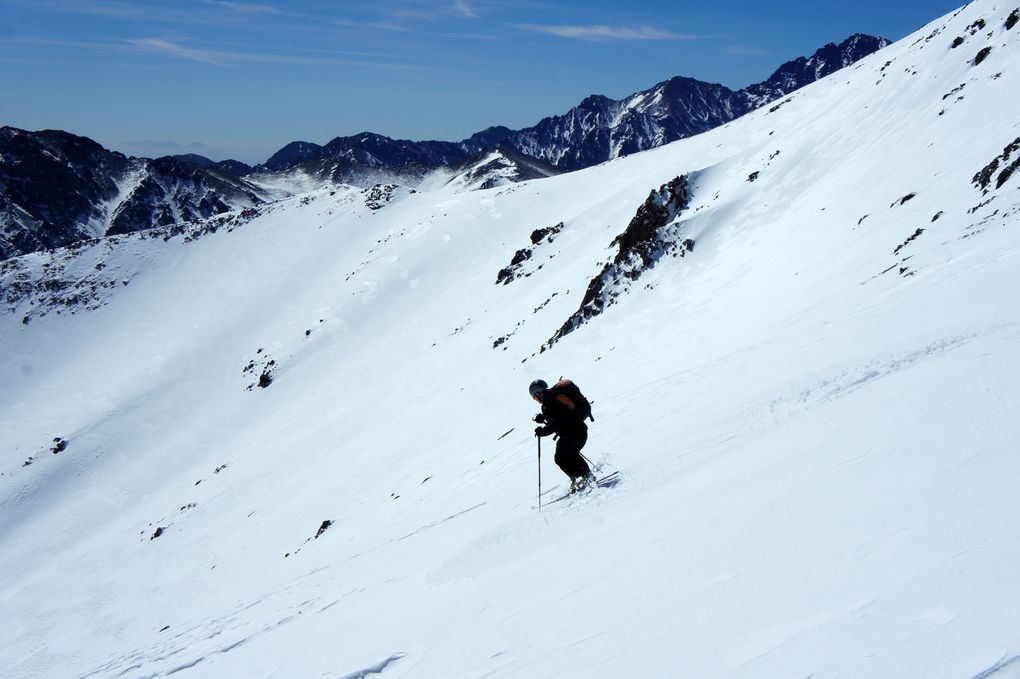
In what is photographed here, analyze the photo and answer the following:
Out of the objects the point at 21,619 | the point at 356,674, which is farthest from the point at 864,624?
the point at 21,619

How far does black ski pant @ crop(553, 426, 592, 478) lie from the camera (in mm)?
10023

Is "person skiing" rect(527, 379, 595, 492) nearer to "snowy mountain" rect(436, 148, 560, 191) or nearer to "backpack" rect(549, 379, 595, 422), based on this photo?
"backpack" rect(549, 379, 595, 422)

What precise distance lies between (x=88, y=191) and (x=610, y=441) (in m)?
219

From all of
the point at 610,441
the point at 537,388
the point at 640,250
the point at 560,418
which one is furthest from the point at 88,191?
the point at 560,418

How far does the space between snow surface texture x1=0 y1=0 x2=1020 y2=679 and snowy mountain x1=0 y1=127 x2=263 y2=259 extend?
127 m

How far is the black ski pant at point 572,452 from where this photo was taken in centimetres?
1002

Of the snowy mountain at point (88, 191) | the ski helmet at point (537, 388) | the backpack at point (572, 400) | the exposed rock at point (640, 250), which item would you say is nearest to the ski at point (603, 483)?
the backpack at point (572, 400)

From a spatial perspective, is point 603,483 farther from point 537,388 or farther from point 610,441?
point 610,441

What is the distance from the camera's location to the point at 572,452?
10.0m

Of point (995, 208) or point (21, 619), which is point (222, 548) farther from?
point (995, 208)

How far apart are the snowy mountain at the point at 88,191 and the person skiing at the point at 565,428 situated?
190297 millimetres

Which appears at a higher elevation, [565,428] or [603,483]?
[565,428]

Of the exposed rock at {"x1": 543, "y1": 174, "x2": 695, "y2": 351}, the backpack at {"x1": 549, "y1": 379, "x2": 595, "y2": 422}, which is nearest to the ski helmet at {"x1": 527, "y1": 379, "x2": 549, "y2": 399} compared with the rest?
the backpack at {"x1": 549, "y1": 379, "x2": 595, "y2": 422}

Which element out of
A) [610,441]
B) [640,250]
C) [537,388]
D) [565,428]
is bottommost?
[610,441]
